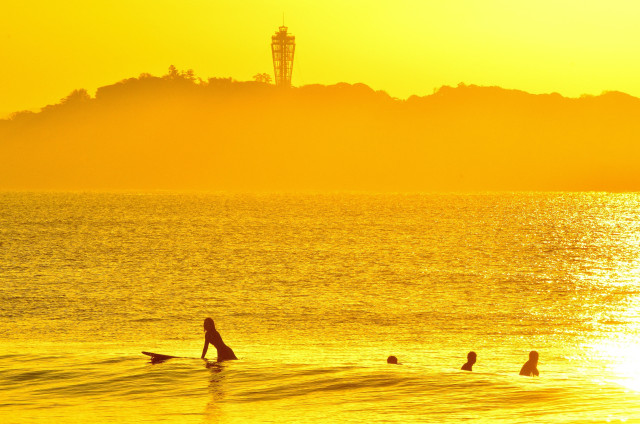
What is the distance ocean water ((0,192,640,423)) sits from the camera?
24672 mm

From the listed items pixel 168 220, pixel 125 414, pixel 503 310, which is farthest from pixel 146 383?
pixel 168 220

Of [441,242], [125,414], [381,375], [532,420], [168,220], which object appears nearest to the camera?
[532,420]

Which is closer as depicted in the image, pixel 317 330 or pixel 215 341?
pixel 215 341

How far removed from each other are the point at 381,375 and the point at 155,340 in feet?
58.6

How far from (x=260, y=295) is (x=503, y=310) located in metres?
17.7

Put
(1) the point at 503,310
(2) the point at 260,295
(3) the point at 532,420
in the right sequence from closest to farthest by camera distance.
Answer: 1. (3) the point at 532,420
2. (1) the point at 503,310
3. (2) the point at 260,295

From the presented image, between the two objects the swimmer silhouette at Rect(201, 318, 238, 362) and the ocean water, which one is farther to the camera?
the swimmer silhouette at Rect(201, 318, 238, 362)

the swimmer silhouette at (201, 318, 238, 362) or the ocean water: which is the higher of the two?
the swimmer silhouette at (201, 318, 238, 362)

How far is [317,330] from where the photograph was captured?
46875 millimetres

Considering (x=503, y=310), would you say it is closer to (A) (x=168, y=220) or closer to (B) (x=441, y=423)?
(B) (x=441, y=423)

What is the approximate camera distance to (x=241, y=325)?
49125mm

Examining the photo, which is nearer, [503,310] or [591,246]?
[503,310]

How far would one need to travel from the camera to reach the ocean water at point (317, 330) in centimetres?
2467

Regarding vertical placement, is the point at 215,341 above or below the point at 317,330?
above
